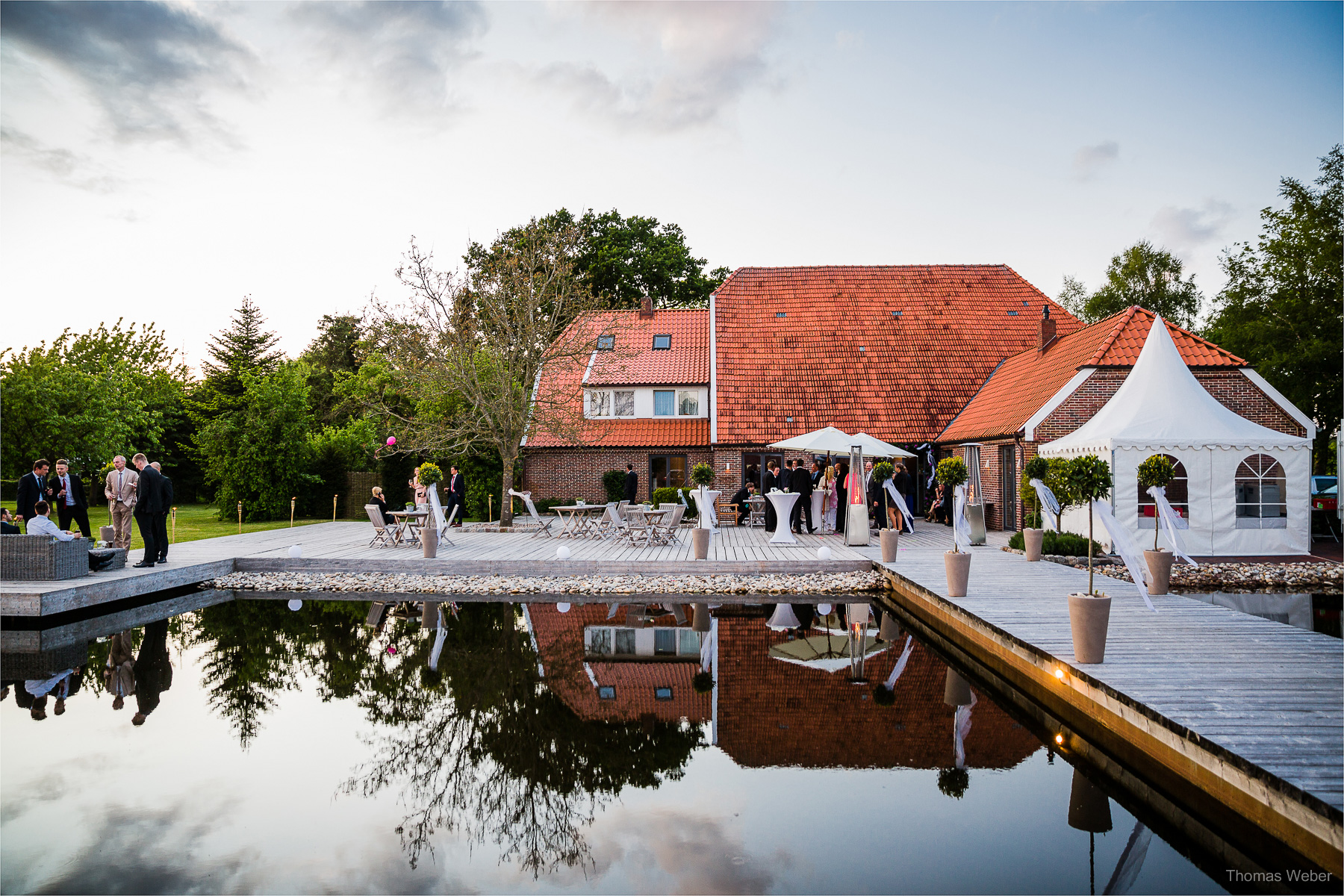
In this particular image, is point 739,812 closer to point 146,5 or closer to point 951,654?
point 951,654

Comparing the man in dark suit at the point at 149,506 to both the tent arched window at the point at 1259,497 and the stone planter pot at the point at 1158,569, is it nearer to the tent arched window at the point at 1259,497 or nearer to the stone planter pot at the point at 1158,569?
the stone planter pot at the point at 1158,569

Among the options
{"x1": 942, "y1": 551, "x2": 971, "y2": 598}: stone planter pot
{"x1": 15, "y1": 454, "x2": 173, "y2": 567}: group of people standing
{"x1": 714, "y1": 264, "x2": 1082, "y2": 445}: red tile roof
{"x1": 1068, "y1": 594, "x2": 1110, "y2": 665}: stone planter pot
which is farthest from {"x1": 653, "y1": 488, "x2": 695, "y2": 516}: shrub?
{"x1": 1068, "y1": 594, "x2": 1110, "y2": 665}: stone planter pot

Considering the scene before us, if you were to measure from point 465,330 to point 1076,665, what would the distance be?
18.3 metres

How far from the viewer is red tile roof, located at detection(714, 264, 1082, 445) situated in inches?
914

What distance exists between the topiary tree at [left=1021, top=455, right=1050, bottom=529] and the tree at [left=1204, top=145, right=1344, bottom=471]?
1459cm

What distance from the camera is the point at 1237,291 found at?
1080 inches

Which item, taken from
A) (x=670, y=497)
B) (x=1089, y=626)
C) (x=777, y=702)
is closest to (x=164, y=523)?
(x=777, y=702)

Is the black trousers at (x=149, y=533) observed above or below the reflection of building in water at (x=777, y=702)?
above

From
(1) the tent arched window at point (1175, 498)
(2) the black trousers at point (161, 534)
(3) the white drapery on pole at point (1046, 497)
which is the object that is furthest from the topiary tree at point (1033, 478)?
(2) the black trousers at point (161, 534)

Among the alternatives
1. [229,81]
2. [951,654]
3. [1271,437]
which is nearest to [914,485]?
[1271,437]

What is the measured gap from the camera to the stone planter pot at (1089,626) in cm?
586

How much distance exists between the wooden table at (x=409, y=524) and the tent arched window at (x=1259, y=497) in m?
15.3

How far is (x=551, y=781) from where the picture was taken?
16.5 ft

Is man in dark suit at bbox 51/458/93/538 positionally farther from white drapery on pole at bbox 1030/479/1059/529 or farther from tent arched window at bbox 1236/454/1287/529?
tent arched window at bbox 1236/454/1287/529
